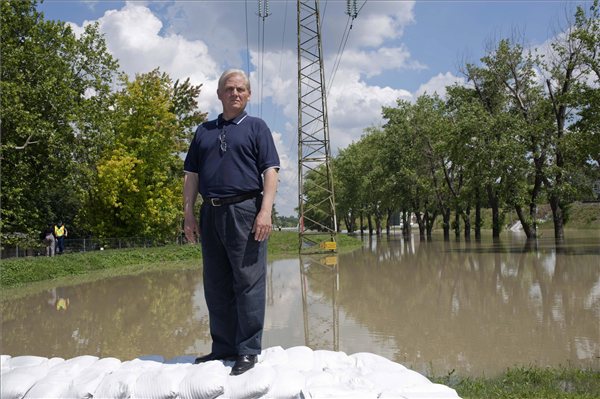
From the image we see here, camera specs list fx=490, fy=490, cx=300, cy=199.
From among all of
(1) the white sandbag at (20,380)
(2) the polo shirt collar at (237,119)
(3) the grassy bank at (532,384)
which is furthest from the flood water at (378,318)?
(2) the polo shirt collar at (237,119)

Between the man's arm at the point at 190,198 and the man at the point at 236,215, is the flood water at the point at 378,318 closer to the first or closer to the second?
the man at the point at 236,215

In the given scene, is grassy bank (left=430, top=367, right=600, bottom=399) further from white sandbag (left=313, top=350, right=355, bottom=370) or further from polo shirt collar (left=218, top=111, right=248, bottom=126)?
polo shirt collar (left=218, top=111, right=248, bottom=126)

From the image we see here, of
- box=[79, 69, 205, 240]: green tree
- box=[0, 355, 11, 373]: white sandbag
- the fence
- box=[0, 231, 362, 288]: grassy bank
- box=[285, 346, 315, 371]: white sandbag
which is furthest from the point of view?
box=[79, 69, 205, 240]: green tree

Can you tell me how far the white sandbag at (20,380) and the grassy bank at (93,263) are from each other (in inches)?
509

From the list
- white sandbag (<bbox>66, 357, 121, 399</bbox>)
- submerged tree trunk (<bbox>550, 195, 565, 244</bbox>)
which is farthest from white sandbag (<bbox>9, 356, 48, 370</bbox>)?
submerged tree trunk (<bbox>550, 195, 565, 244</bbox>)

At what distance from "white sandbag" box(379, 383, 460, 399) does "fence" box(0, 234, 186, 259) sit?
21.9 metres

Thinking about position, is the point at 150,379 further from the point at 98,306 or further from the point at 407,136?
the point at 407,136

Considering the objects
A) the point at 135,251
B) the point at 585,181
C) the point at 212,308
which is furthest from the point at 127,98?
the point at 212,308

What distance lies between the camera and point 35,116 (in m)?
18.5

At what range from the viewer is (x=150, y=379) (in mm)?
3090

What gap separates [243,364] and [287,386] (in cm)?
48

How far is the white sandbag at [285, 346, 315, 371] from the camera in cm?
336

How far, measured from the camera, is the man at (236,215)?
3.44 metres

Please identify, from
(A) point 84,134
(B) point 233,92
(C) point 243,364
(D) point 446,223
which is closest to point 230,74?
(B) point 233,92
